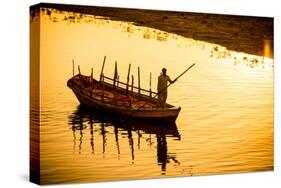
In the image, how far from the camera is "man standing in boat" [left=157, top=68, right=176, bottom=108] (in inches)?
286

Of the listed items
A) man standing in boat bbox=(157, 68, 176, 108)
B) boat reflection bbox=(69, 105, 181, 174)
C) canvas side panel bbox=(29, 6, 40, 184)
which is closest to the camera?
canvas side panel bbox=(29, 6, 40, 184)

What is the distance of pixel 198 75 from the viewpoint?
24.5 ft

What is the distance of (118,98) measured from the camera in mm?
7125

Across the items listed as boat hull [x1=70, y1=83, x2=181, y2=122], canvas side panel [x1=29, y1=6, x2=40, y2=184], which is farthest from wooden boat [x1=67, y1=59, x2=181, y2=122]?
canvas side panel [x1=29, y1=6, x2=40, y2=184]

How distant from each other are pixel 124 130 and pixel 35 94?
978mm

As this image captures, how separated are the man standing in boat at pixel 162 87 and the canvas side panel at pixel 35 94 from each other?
4.22 feet

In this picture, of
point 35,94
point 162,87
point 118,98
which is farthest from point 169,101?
point 35,94

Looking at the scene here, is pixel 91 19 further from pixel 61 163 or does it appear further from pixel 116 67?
pixel 61 163

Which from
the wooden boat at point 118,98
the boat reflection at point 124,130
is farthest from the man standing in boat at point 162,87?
the boat reflection at point 124,130

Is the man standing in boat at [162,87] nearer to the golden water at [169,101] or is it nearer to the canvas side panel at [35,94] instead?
the golden water at [169,101]

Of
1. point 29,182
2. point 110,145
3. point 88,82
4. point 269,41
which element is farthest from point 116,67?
point 269,41

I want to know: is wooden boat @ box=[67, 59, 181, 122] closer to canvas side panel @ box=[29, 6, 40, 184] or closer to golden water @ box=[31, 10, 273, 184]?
golden water @ box=[31, 10, 273, 184]

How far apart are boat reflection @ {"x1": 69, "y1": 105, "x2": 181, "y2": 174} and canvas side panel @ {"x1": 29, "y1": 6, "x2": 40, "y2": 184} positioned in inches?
13.6

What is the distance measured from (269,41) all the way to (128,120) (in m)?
1.95
